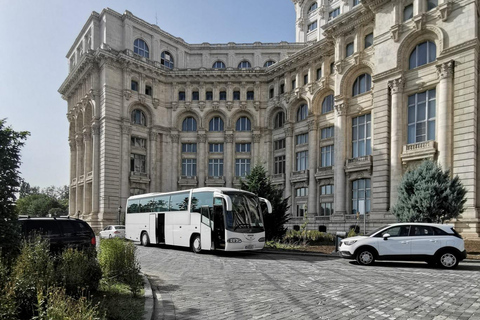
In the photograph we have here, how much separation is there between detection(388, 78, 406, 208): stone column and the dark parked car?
2316cm

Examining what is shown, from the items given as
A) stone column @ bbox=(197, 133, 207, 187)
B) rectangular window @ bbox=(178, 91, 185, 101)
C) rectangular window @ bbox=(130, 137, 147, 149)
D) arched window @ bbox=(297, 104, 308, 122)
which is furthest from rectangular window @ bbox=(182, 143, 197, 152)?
arched window @ bbox=(297, 104, 308, 122)

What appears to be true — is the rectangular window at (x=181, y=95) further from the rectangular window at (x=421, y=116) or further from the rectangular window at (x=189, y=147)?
the rectangular window at (x=421, y=116)

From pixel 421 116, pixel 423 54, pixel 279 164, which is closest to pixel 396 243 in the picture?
pixel 421 116

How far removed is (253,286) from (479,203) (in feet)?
69.8

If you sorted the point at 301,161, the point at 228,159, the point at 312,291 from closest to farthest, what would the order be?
the point at 312,291 → the point at 301,161 → the point at 228,159

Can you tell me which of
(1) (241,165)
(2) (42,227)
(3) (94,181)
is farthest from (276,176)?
(2) (42,227)

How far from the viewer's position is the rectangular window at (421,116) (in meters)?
26.8

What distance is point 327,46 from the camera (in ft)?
124

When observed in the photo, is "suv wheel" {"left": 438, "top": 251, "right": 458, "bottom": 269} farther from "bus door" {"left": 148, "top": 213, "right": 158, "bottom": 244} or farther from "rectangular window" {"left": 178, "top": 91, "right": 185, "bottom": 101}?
"rectangular window" {"left": 178, "top": 91, "right": 185, "bottom": 101}

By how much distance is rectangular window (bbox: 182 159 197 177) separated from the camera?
159 ft

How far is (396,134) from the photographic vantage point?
2831 centimetres

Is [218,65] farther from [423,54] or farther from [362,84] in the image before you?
[423,54]

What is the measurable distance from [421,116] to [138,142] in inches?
1280

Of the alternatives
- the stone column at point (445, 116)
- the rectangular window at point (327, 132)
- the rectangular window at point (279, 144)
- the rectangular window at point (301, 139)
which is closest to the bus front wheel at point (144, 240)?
the stone column at point (445, 116)
